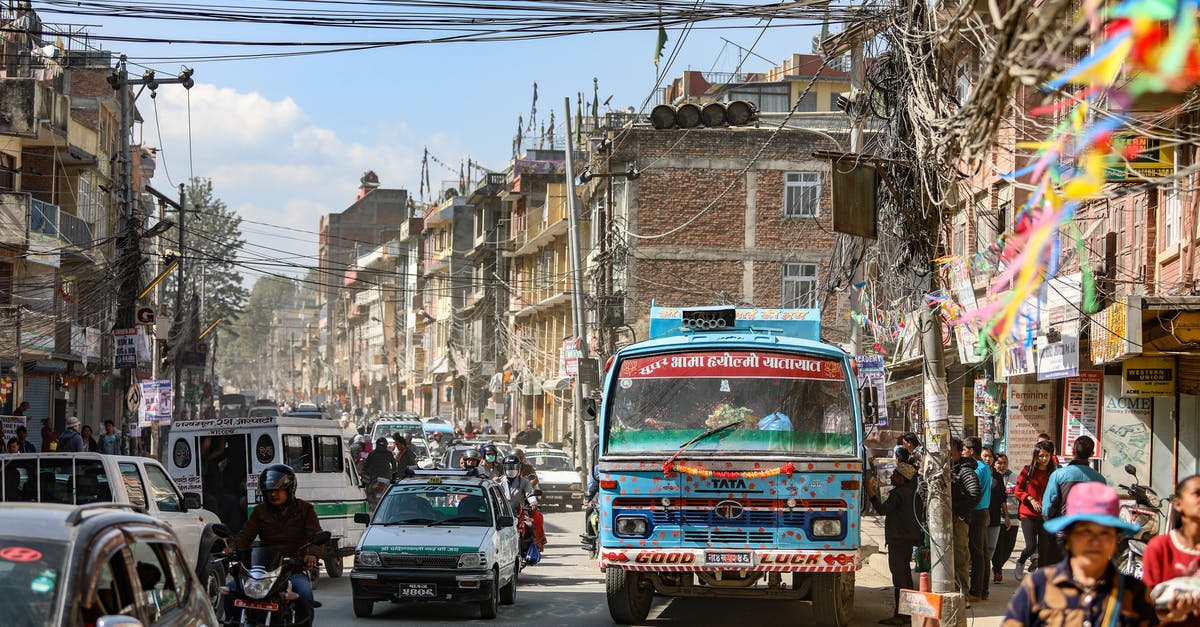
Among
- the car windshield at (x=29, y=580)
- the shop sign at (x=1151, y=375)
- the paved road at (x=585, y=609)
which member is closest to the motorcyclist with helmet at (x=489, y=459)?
the paved road at (x=585, y=609)

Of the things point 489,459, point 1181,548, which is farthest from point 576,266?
point 1181,548

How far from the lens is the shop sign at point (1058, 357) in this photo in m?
20.7

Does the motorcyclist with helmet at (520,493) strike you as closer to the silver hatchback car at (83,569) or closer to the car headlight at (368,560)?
the car headlight at (368,560)

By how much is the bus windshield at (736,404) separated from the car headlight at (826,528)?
2.70ft

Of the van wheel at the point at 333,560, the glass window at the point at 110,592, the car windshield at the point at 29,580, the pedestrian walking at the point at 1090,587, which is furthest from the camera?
the van wheel at the point at 333,560

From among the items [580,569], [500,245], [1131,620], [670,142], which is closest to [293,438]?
[580,569]

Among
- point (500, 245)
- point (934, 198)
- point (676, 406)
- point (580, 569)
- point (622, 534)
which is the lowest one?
point (580, 569)

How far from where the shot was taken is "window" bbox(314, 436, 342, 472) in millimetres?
21391

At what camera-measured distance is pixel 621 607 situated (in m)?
15.1

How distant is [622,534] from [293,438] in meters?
8.13

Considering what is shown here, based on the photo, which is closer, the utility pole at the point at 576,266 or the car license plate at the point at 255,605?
the car license plate at the point at 255,605

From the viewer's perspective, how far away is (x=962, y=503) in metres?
15.6

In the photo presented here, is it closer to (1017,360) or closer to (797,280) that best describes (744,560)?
(1017,360)

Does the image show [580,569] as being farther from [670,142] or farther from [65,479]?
[670,142]
